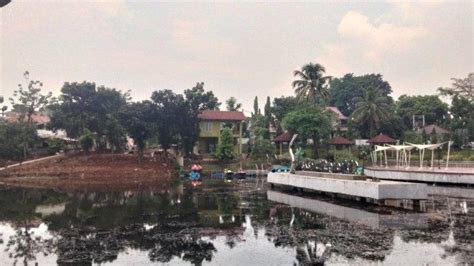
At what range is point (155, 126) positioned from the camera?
49.0m

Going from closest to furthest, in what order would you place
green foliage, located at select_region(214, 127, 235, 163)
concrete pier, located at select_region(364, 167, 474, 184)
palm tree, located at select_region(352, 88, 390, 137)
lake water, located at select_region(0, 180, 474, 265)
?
lake water, located at select_region(0, 180, 474, 265), concrete pier, located at select_region(364, 167, 474, 184), green foliage, located at select_region(214, 127, 235, 163), palm tree, located at select_region(352, 88, 390, 137)

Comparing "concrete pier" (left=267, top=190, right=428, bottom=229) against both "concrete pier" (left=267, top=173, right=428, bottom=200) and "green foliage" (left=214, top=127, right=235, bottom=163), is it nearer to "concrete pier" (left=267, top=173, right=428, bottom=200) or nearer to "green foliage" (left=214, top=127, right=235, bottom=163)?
"concrete pier" (left=267, top=173, right=428, bottom=200)

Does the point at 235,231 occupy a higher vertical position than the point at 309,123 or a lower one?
lower

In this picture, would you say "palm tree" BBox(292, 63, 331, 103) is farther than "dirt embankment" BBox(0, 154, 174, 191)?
Yes

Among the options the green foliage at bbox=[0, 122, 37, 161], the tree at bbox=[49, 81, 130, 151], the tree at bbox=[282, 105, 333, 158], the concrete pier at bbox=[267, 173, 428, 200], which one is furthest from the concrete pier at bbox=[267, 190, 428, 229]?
the green foliage at bbox=[0, 122, 37, 161]

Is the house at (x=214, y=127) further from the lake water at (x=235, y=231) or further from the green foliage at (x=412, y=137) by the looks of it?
the lake water at (x=235, y=231)

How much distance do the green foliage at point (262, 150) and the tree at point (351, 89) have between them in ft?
114

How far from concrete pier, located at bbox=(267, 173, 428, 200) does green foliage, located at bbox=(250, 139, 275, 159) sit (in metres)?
20.8

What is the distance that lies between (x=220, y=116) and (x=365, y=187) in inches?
1402

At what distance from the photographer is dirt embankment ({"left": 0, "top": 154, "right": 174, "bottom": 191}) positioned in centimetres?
4341

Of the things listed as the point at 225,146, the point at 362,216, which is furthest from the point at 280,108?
the point at 362,216

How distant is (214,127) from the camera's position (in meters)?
57.3

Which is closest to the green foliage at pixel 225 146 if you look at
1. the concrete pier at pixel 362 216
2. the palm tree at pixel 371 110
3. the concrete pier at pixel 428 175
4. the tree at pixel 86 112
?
the tree at pixel 86 112

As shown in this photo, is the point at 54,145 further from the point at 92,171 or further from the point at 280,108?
the point at 280,108
